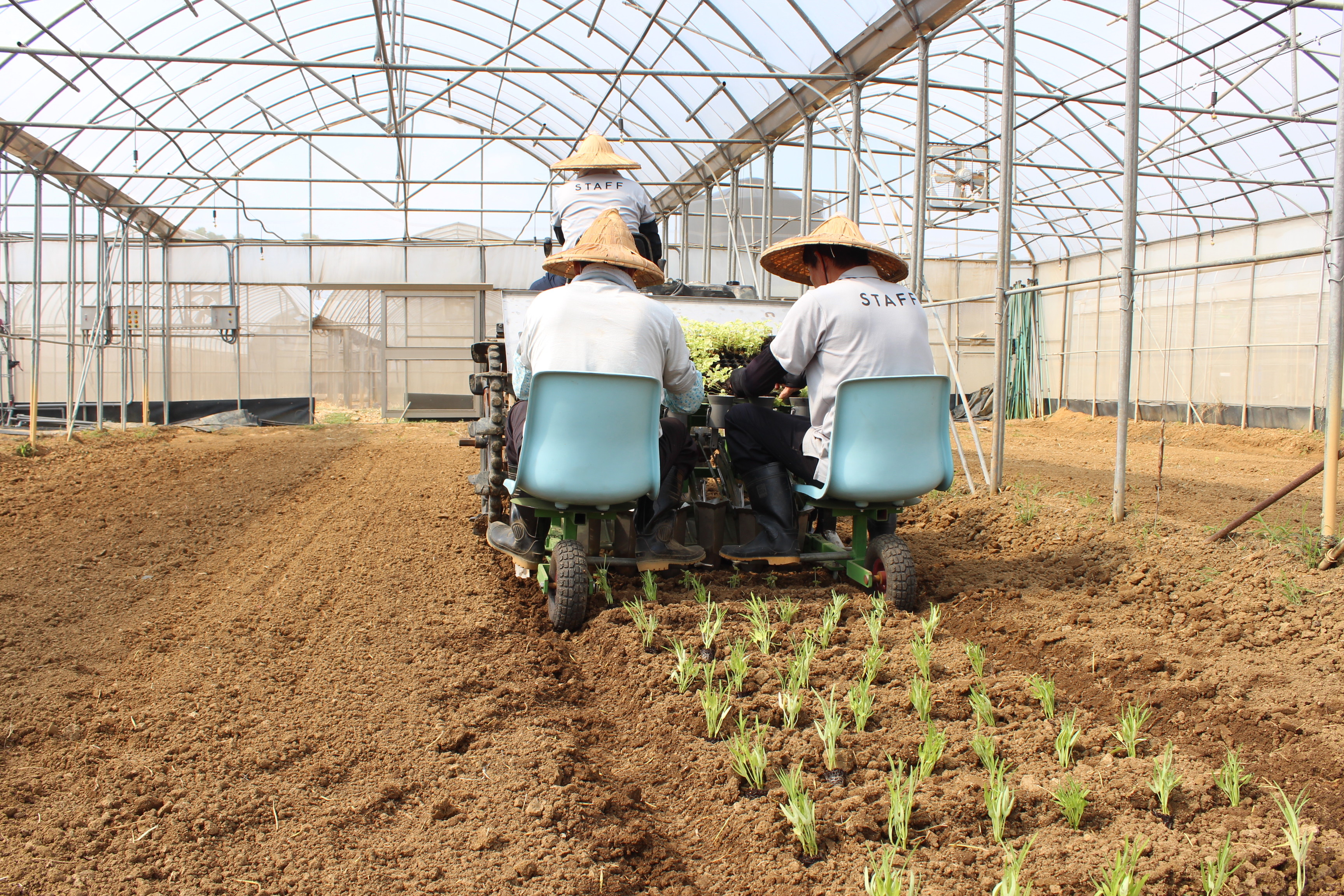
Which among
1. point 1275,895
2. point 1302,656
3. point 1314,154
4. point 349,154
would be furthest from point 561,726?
point 349,154

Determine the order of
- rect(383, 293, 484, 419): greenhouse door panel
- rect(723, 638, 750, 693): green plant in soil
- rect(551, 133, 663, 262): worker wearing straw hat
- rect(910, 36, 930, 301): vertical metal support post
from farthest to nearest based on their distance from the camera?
1. rect(383, 293, 484, 419): greenhouse door panel
2. rect(910, 36, 930, 301): vertical metal support post
3. rect(551, 133, 663, 262): worker wearing straw hat
4. rect(723, 638, 750, 693): green plant in soil

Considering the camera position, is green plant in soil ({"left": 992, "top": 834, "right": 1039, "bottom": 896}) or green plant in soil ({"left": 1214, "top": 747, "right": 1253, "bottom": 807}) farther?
green plant in soil ({"left": 1214, "top": 747, "right": 1253, "bottom": 807})

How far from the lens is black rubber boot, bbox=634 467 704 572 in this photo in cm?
368

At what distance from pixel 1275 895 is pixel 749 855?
0.97 meters

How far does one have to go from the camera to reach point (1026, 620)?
327 cm

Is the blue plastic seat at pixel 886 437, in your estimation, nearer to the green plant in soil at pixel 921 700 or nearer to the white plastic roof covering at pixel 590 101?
the green plant in soil at pixel 921 700

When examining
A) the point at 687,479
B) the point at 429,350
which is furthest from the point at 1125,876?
the point at 429,350

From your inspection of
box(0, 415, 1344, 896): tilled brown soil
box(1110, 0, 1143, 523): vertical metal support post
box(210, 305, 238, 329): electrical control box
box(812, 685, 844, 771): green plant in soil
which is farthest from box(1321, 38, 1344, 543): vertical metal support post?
box(210, 305, 238, 329): electrical control box

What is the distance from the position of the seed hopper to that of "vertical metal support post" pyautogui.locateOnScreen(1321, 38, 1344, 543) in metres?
1.41

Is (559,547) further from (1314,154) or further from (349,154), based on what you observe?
(349,154)

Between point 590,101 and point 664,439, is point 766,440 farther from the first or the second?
point 590,101

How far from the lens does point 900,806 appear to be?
6.08ft

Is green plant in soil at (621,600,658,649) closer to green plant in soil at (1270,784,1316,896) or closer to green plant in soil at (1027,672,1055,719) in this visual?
green plant in soil at (1027,672,1055,719)

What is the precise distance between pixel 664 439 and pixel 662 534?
0.41 meters
